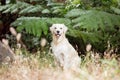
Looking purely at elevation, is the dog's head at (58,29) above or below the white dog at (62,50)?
above

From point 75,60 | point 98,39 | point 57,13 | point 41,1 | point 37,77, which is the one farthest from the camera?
point 41,1

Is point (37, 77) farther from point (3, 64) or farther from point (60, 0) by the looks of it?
point (60, 0)

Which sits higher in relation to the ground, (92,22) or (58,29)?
(58,29)

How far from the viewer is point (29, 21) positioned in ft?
19.9

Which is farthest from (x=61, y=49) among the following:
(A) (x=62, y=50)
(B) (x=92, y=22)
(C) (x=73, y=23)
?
(C) (x=73, y=23)

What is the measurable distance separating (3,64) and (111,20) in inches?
68.8

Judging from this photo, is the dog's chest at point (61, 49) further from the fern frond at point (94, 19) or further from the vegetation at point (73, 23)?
the fern frond at point (94, 19)

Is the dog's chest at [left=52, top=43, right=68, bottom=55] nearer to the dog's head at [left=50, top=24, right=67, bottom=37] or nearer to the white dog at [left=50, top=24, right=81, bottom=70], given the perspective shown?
the white dog at [left=50, top=24, right=81, bottom=70]

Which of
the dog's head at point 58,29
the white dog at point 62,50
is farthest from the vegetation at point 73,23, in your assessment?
the dog's head at point 58,29

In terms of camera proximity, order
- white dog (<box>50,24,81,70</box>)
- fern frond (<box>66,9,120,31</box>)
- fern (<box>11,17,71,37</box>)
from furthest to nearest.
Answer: fern (<box>11,17,71,37</box>) → fern frond (<box>66,9,120,31</box>) → white dog (<box>50,24,81,70</box>)

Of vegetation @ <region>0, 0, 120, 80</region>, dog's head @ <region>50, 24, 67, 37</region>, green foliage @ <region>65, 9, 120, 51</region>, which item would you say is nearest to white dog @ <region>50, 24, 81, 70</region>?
dog's head @ <region>50, 24, 67, 37</region>

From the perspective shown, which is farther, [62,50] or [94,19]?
[94,19]

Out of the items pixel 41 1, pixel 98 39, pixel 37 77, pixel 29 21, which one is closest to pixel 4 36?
pixel 41 1

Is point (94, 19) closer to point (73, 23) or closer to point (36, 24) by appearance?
point (73, 23)
